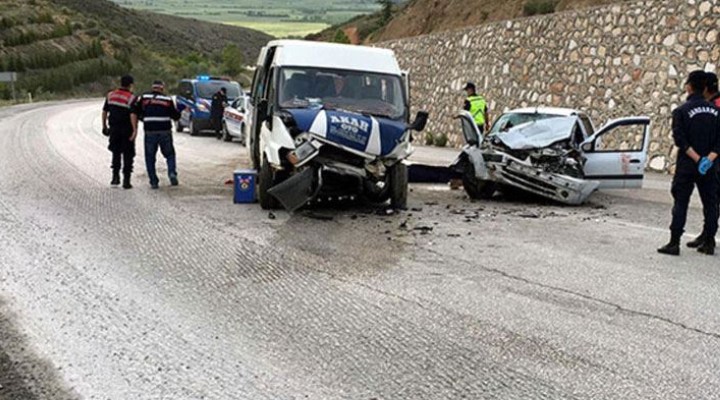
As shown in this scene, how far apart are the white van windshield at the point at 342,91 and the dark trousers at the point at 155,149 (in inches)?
124

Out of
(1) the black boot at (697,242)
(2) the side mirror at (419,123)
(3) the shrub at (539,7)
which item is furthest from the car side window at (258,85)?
(3) the shrub at (539,7)

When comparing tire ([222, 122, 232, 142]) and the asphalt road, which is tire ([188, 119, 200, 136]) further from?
the asphalt road

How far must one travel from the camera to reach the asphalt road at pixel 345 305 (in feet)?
16.1

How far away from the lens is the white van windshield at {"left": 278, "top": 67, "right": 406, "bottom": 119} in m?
11.2

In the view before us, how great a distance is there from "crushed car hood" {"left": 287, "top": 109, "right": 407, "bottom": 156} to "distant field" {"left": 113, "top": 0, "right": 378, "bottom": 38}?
92.7 meters

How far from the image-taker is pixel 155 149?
44.2ft

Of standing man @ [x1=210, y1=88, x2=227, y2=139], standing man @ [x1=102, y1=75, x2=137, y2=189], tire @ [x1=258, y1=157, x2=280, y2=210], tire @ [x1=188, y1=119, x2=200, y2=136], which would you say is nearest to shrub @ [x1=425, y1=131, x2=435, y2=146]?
standing man @ [x1=210, y1=88, x2=227, y2=139]

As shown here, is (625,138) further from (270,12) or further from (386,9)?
(270,12)

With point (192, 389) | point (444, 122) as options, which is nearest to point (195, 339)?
point (192, 389)

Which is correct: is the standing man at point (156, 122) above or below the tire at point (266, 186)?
above

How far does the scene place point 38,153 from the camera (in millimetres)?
18281

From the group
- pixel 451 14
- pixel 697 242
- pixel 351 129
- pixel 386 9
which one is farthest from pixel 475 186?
pixel 386 9

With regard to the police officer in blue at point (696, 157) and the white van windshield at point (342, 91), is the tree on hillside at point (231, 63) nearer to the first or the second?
the white van windshield at point (342, 91)

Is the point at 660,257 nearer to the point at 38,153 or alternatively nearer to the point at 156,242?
the point at 156,242
